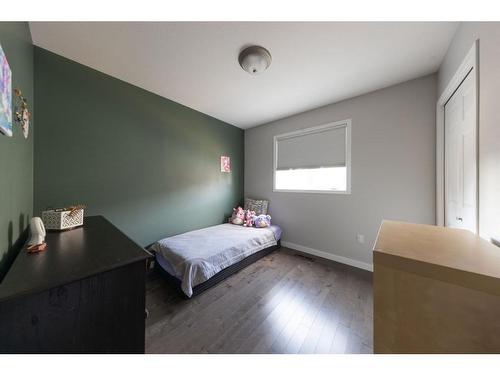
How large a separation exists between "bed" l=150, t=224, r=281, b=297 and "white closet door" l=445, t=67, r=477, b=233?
2021mm

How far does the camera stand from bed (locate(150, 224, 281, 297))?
5.68 ft

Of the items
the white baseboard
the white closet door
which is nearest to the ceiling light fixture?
the white closet door

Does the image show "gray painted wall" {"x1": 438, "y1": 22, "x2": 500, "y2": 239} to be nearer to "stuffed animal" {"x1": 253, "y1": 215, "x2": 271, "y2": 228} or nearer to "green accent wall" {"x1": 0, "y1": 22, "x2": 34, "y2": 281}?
"stuffed animal" {"x1": 253, "y1": 215, "x2": 271, "y2": 228}

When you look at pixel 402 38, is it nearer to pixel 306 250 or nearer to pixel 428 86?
pixel 428 86

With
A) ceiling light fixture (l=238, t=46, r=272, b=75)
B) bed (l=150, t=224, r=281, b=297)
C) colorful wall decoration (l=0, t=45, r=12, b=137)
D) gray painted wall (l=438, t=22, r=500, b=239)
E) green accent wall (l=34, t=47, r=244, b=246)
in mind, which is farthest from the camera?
bed (l=150, t=224, r=281, b=297)

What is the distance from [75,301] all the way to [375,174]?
9.45 feet

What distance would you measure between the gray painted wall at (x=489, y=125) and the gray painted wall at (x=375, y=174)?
988 millimetres

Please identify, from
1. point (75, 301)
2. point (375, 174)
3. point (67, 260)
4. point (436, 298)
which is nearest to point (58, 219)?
point (67, 260)

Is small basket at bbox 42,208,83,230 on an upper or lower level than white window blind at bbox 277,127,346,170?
lower

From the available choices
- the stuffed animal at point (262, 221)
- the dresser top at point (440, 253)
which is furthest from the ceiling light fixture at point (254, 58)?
the stuffed animal at point (262, 221)

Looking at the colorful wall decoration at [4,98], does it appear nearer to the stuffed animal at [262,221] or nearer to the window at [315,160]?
the stuffed animal at [262,221]

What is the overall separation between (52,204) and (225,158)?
2321 millimetres

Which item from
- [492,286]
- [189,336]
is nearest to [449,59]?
[492,286]

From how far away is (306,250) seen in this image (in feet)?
9.30
